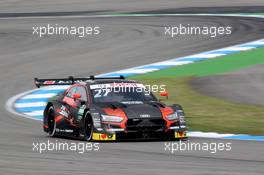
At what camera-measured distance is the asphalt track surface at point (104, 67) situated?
13398 mm

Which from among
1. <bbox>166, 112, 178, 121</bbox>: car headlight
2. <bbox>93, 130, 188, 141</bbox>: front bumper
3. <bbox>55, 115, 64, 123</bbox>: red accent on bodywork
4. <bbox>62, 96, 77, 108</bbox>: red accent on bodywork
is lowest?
<bbox>93, 130, 188, 141</bbox>: front bumper

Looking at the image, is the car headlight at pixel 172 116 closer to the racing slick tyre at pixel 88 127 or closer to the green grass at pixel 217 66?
the racing slick tyre at pixel 88 127

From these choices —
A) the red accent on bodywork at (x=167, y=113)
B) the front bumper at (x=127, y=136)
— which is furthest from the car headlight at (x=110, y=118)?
the red accent on bodywork at (x=167, y=113)

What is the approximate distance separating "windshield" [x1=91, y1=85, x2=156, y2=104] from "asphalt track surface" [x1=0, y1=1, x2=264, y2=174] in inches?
43.6

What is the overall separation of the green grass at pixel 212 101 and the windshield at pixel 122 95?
59.5 inches

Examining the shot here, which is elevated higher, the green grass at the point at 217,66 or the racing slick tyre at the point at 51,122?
the green grass at the point at 217,66

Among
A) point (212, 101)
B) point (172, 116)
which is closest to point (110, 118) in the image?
point (172, 116)

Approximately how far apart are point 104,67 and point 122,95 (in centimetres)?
1187

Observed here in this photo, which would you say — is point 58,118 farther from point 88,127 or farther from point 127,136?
point 127,136

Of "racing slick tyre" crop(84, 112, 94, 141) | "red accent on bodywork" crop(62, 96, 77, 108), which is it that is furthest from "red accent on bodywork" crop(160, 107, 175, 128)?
"red accent on bodywork" crop(62, 96, 77, 108)

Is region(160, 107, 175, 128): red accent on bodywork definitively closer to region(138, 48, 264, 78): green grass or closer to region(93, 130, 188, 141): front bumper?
region(93, 130, 188, 141): front bumper

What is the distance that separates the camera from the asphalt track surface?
13.4 meters

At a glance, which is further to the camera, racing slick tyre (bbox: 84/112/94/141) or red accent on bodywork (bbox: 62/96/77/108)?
red accent on bodywork (bbox: 62/96/77/108)

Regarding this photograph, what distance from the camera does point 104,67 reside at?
2973cm
